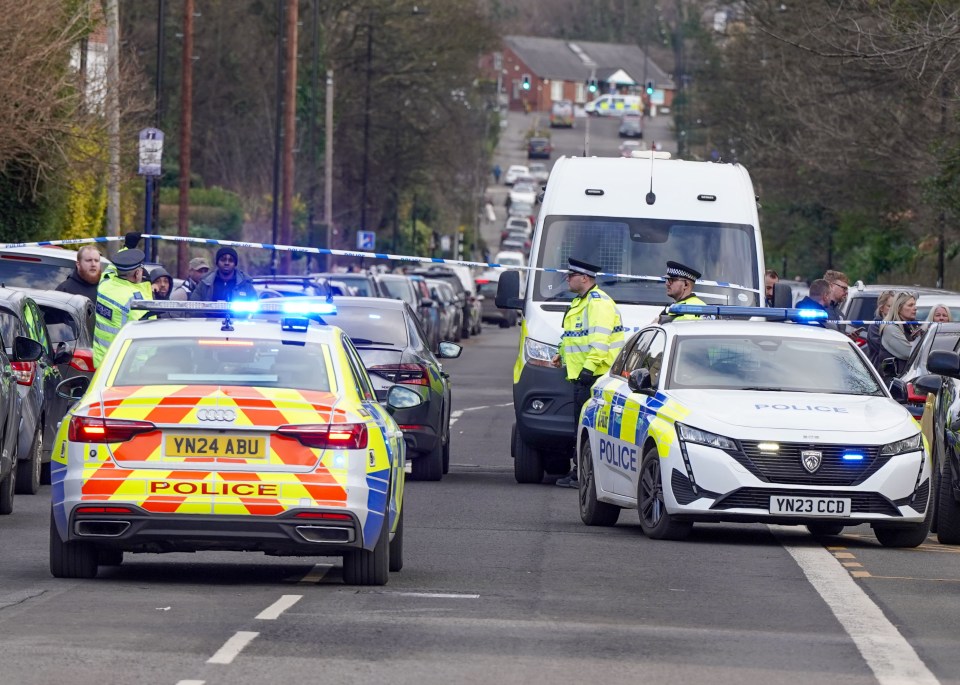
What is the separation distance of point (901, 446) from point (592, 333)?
417cm

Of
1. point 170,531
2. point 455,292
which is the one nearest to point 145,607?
point 170,531

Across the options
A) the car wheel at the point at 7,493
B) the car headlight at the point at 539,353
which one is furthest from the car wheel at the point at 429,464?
the car wheel at the point at 7,493

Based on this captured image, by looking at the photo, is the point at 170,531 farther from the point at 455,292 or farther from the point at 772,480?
the point at 455,292

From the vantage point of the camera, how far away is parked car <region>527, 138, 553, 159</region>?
166250 millimetres

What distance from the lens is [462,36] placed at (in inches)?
2968

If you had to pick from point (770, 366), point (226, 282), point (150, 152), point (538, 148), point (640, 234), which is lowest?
point (770, 366)

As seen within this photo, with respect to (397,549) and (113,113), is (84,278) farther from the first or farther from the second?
(113,113)

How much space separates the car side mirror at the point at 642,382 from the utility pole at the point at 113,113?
21.2 m

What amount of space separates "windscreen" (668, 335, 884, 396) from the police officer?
101 inches

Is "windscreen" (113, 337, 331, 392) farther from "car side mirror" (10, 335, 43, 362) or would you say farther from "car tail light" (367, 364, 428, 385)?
"car tail light" (367, 364, 428, 385)

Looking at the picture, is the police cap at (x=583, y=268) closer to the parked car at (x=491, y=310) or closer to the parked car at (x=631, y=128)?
the parked car at (x=491, y=310)

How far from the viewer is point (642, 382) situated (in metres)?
14.1

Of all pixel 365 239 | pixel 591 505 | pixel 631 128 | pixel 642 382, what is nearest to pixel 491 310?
pixel 365 239

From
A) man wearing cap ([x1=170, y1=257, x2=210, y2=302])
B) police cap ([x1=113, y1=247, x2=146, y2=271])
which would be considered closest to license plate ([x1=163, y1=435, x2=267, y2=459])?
police cap ([x1=113, y1=247, x2=146, y2=271])
